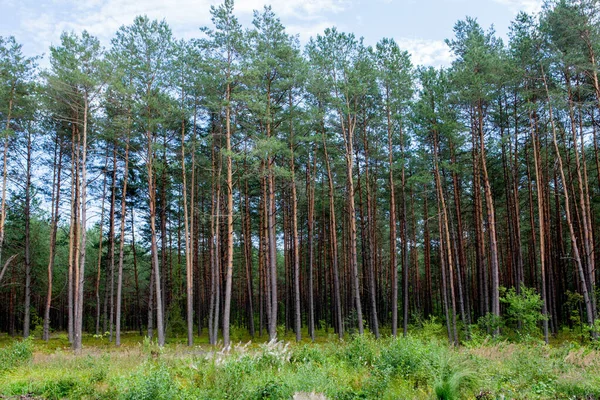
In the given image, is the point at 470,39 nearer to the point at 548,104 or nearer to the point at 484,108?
the point at 484,108

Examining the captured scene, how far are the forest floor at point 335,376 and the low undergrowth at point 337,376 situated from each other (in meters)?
0.02

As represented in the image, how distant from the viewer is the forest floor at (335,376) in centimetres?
671

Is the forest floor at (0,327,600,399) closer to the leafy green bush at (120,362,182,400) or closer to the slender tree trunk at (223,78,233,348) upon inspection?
the leafy green bush at (120,362,182,400)

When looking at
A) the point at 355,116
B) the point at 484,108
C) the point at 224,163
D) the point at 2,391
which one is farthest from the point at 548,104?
the point at 2,391

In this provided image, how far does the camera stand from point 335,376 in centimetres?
845

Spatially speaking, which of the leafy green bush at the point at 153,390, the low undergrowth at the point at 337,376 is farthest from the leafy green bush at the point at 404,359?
the leafy green bush at the point at 153,390

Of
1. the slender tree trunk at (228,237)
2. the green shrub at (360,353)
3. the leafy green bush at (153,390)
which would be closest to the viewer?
the leafy green bush at (153,390)

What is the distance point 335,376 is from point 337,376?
53 millimetres

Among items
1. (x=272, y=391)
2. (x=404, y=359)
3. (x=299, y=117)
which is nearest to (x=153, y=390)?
(x=272, y=391)

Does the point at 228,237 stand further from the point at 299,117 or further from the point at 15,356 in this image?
the point at 15,356

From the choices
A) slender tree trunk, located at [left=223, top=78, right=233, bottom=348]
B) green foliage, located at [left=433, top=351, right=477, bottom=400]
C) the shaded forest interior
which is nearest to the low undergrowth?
green foliage, located at [left=433, top=351, right=477, bottom=400]

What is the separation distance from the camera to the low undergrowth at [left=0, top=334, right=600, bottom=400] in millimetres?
6727

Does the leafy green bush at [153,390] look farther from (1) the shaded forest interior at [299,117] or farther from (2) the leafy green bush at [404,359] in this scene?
(1) the shaded forest interior at [299,117]

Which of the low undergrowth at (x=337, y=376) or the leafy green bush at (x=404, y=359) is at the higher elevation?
the leafy green bush at (x=404, y=359)
